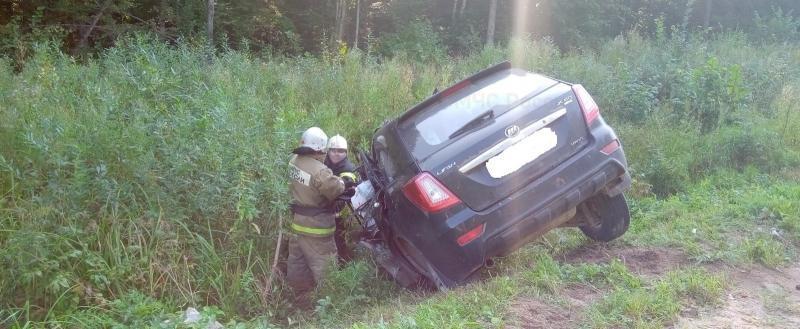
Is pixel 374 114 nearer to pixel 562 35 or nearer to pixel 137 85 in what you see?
pixel 137 85

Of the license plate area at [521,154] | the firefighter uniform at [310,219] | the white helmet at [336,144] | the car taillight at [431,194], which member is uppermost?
the license plate area at [521,154]

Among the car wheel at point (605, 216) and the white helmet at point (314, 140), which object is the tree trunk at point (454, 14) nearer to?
the white helmet at point (314, 140)

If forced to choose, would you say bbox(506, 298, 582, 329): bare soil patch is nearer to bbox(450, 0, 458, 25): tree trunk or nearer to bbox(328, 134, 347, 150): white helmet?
bbox(328, 134, 347, 150): white helmet

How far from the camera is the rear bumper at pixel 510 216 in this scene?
14.3ft

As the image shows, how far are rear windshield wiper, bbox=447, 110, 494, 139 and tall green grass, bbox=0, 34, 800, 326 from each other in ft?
4.92

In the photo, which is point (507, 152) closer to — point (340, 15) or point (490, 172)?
point (490, 172)

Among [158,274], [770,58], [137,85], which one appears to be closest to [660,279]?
[158,274]

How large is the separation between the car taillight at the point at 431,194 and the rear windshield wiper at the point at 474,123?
14.5 inches

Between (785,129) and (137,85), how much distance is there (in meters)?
7.95

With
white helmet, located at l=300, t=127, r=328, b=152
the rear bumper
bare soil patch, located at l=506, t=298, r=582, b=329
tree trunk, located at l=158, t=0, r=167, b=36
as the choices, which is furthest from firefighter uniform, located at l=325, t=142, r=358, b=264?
tree trunk, located at l=158, t=0, r=167, b=36

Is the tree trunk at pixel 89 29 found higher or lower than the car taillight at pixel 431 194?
lower

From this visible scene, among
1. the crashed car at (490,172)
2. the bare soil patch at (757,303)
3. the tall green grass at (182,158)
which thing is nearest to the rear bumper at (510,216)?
the crashed car at (490,172)

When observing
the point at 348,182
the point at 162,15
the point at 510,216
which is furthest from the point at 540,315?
the point at 162,15

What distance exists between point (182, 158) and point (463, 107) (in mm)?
2246
